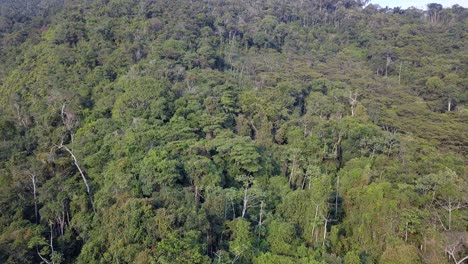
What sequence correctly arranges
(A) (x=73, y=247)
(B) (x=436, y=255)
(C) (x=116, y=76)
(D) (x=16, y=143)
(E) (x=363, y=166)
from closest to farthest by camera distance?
(B) (x=436, y=255) → (A) (x=73, y=247) → (E) (x=363, y=166) → (D) (x=16, y=143) → (C) (x=116, y=76)

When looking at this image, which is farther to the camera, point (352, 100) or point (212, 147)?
point (352, 100)

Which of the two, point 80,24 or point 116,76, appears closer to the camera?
point 116,76

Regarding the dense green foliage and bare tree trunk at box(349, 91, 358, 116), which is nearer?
the dense green foliage

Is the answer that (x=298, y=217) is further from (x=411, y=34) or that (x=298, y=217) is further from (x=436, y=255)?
(x=411, y=34)

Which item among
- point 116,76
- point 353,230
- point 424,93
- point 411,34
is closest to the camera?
point 353,230

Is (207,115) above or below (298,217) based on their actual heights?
above

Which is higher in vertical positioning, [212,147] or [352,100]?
[352,100]

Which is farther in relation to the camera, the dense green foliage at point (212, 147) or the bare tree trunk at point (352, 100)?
the bare tree trunk at point (352, 100)

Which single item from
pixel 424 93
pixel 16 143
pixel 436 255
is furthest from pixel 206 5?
pixel 436 255
